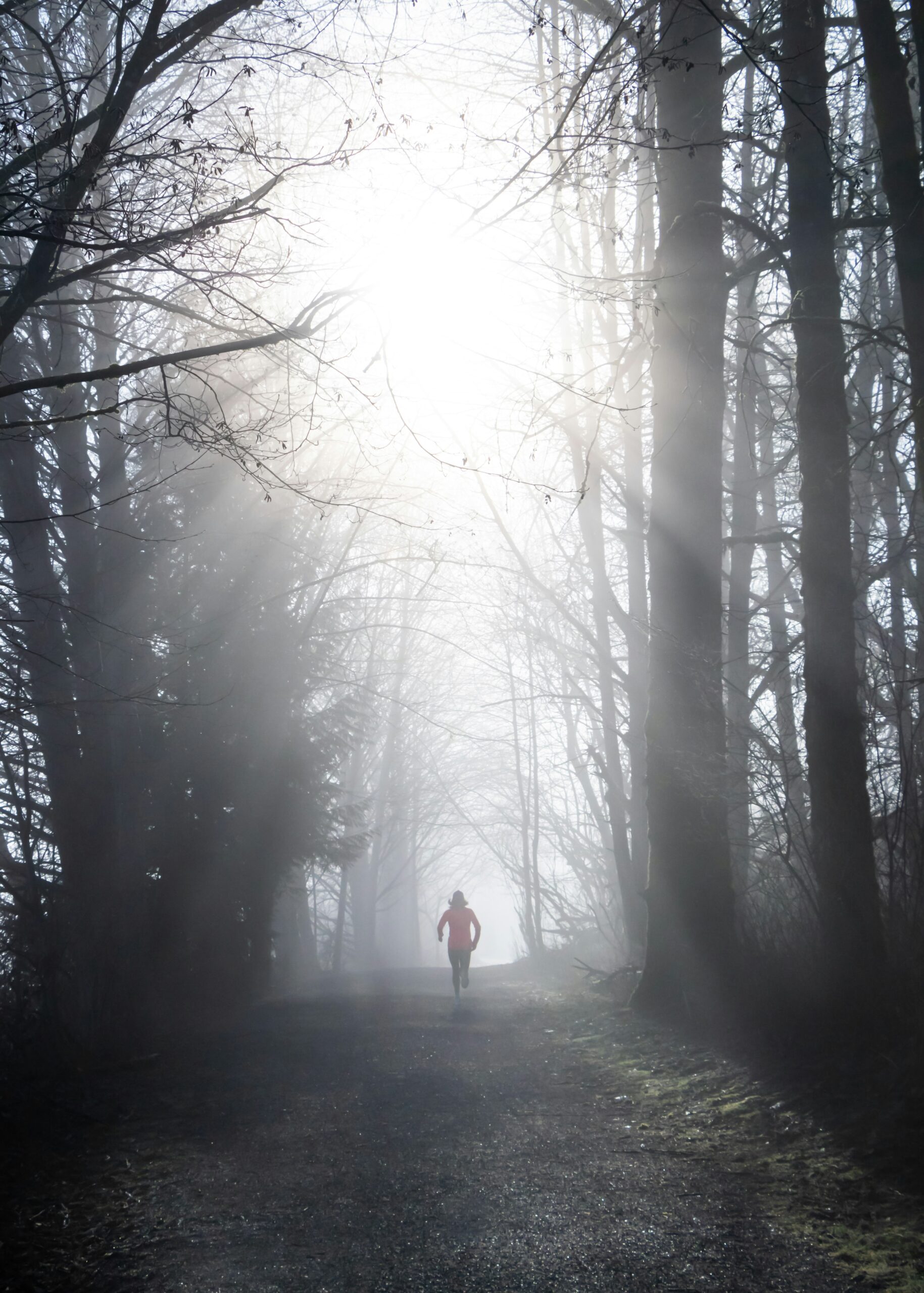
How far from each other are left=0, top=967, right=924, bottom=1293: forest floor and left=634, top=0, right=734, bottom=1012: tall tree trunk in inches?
46.9

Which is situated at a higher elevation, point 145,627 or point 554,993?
point 145,627

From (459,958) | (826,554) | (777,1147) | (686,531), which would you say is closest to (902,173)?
(826,554)

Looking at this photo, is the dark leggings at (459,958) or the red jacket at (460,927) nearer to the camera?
the dark leggings at (459,958)

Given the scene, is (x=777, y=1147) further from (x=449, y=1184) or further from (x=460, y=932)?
(x=460, y=932)

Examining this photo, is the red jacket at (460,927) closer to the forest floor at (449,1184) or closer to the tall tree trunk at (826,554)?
the forest floor at (449,1184)

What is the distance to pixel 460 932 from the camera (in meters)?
13.5

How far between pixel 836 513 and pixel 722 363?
10.1 feet

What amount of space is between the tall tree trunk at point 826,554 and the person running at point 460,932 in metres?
7.78

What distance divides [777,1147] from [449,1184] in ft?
5.46

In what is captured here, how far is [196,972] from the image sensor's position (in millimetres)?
12875

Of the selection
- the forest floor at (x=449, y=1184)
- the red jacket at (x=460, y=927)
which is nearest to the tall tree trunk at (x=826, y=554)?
the forest floor at (x=449, y=1184)

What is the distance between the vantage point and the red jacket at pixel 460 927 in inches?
530

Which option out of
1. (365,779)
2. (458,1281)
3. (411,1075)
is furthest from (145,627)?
(365,779)

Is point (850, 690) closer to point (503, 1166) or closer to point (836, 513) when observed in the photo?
point (836, 513)
